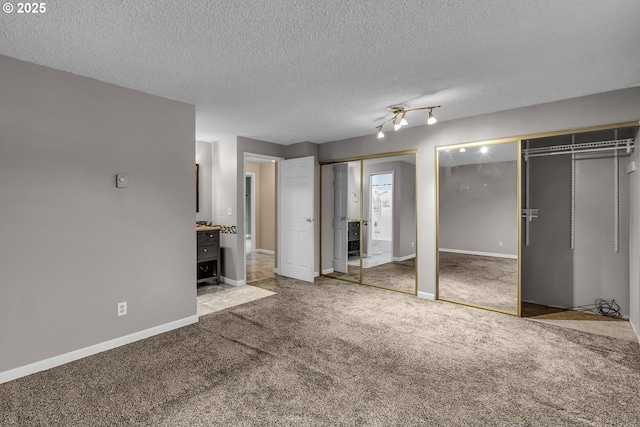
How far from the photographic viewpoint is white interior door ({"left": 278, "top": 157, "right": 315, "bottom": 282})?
17.1ft

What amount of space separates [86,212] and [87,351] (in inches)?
46.7

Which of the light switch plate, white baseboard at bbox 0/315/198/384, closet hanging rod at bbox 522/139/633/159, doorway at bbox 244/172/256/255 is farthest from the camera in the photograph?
doorway at bbox 244/172/256/255

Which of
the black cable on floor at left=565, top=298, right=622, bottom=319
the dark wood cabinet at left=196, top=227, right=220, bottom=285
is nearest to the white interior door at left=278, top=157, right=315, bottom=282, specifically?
the dark wood cabinet at left=196, top=227, right=220, bottom=285

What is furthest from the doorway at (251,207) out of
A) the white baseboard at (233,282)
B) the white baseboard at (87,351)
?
the white baseboard at (87,351)

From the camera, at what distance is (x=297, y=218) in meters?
5.43

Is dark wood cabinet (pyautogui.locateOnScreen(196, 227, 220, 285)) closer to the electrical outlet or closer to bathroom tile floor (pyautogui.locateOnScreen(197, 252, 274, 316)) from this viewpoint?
bathroom tile floor (pyautogui.locateOnScreen(197, 252, 274, 316))

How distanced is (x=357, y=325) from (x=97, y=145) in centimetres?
301

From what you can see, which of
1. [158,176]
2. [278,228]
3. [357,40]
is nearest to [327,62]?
[357,40]

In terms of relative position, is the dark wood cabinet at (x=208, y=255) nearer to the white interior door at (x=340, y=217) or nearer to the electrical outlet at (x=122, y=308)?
the electrical outlet at (x=122, y=308)

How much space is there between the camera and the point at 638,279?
3090mm

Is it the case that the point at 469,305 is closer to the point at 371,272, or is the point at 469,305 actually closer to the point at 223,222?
the point at 371,272

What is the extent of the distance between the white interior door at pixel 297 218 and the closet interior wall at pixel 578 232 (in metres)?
2.99

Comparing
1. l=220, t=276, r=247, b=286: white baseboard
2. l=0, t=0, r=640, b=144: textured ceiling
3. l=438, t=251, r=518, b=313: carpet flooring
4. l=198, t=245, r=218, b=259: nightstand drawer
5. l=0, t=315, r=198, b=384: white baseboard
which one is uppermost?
l=0, t=0, r=640, b=144: textured ceiling

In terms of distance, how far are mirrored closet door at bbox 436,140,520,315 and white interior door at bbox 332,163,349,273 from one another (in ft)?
5.56
